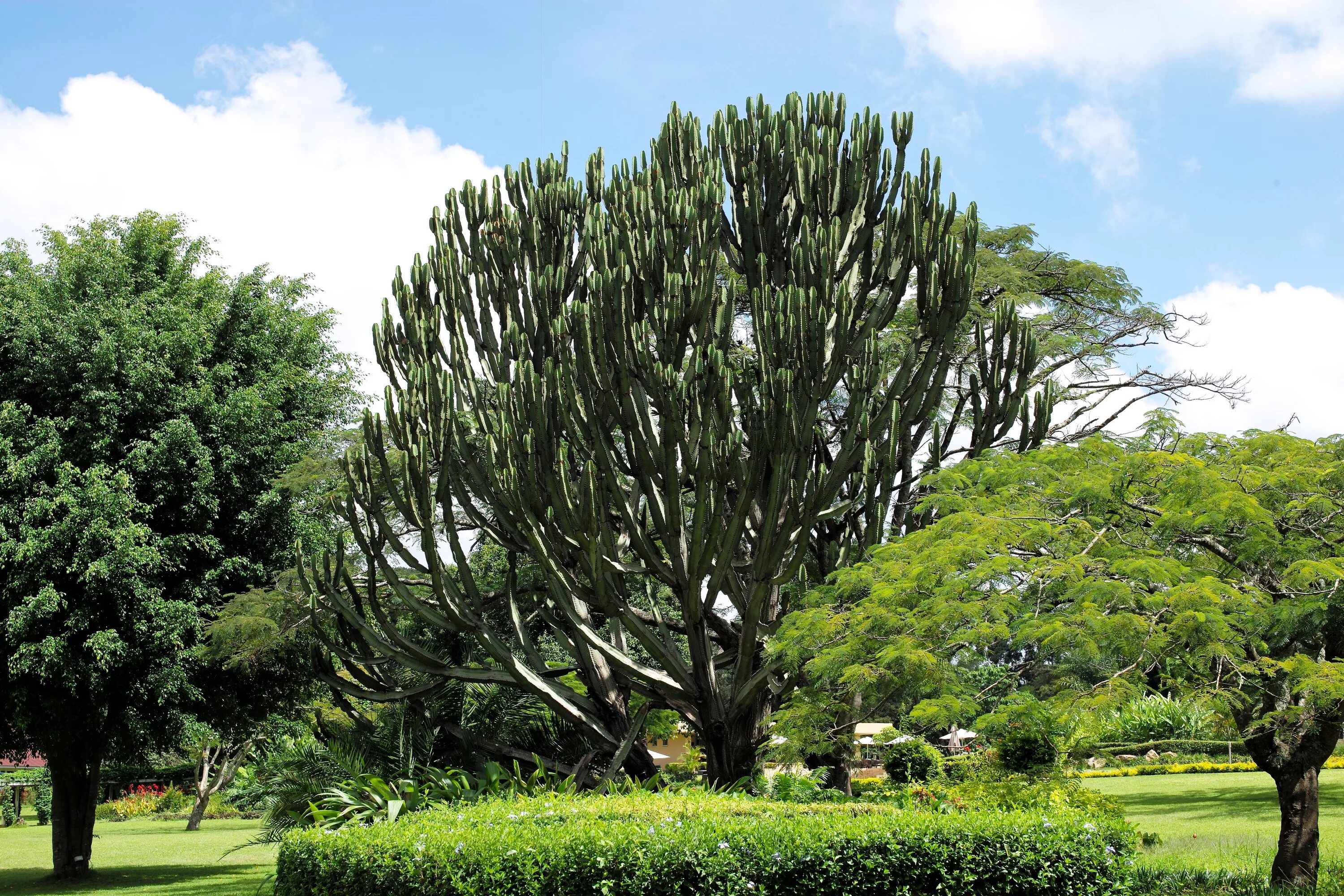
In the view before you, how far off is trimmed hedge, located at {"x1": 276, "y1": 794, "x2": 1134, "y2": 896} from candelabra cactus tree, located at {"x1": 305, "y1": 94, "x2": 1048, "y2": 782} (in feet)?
14.1

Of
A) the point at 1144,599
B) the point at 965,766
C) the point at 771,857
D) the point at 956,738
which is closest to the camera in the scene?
the point at 771,857

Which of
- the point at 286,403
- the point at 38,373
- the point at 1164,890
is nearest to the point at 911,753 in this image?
the point at 1164,890

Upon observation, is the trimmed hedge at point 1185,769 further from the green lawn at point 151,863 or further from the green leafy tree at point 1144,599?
the green lawn at point 151,863

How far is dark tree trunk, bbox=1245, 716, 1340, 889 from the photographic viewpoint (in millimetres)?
9375

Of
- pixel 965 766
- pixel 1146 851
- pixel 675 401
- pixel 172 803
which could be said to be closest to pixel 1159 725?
pixel 1146 851

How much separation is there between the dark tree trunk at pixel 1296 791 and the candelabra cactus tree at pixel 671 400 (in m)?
4.27

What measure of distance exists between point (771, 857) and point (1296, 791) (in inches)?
214

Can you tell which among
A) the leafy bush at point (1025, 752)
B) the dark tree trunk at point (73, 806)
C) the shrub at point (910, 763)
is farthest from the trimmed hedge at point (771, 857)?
the dark tree trunk at point (73, 806)

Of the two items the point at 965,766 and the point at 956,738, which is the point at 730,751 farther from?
the point at 956,738

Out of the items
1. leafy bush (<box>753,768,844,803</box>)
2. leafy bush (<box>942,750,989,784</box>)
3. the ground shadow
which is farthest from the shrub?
the ground shadow

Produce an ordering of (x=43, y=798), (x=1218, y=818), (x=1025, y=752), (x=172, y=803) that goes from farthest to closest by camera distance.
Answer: (x=172, y=803), (x=43, y=798), (x=1218, y=818), (x=1025, y=752)

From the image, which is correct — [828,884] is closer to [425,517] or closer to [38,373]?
[425,517]

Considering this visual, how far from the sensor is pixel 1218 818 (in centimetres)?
1659

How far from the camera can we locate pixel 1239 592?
Result: 8.26 m
